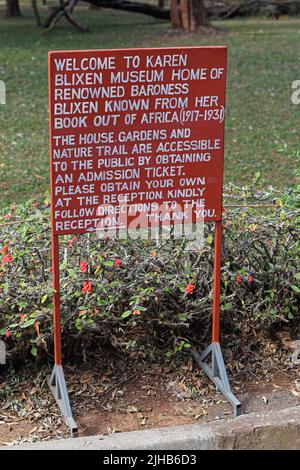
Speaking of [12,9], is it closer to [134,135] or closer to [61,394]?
[134,135]

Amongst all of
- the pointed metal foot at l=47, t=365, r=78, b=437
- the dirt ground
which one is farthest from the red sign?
the dirt ground

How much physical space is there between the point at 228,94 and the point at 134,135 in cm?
855

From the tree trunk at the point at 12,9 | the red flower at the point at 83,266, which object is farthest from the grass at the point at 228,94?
the tree trunk at the point at 12,9

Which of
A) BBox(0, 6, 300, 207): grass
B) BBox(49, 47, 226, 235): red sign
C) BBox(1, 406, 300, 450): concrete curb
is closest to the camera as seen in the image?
BBox(1, 406, 300, 450): concrete curb

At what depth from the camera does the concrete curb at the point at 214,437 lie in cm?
311

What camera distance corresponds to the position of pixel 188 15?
19.5 m

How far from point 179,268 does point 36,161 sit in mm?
4379

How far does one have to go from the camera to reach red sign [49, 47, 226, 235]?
3.29 meters

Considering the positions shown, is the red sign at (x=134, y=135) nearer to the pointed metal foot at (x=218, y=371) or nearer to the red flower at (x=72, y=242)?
the red flower at (x=72, y=242)

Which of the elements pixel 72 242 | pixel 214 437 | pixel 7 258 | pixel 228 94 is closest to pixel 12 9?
pixel 228 94

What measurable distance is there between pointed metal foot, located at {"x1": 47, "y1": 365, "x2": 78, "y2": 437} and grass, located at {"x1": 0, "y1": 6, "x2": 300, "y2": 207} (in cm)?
196

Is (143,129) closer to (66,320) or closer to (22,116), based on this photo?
(66,320)

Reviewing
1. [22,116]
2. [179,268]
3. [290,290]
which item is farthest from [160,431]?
[22,116]

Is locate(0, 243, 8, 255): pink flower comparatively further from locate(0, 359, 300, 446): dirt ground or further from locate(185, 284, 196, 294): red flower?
locate(185, 284, 196, 294): red flower
